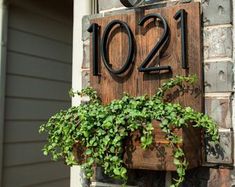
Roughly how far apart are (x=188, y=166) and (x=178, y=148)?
126mm

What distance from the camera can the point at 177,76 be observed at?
5.40 ft

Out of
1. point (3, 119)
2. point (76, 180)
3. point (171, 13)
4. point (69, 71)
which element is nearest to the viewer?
point (171, 13)

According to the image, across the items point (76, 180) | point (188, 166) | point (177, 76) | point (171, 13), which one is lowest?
point (76, 180)

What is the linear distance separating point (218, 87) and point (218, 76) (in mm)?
48

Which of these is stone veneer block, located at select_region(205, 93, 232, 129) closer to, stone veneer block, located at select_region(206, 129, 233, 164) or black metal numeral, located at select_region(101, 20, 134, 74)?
stone veneer block, located at select_region(206, 129, 233, 164)

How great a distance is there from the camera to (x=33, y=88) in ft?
9.41

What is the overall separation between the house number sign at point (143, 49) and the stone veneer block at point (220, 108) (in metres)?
0.06

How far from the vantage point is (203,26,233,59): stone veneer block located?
5.29 feet

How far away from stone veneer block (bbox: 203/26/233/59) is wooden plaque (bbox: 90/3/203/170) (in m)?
0.04

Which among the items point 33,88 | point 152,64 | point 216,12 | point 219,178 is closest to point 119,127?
point 152,64

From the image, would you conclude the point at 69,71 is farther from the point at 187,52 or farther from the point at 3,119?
the point at 187,52

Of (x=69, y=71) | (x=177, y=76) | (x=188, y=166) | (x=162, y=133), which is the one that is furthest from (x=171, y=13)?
(x=69, y=71)

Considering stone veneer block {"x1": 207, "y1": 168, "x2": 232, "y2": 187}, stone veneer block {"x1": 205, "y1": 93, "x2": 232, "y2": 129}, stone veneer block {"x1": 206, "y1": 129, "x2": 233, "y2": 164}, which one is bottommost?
stone veneer block {"x1": 207, "y1": 168, "x2": 232, "y2": 187}

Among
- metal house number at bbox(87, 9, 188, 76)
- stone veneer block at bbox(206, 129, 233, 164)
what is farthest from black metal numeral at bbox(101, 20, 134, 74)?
stone veneer block at bbox(206, 129, 233, 164)
